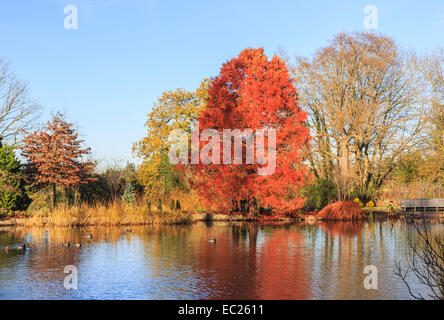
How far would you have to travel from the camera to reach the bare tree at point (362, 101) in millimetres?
35844

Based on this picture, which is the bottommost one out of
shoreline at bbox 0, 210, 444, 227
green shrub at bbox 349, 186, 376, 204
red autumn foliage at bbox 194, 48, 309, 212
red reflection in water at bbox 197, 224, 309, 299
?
red reflection in water at bbox 197, 224, 309, 299

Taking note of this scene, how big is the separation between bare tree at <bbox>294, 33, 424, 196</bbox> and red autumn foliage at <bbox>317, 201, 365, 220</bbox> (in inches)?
291

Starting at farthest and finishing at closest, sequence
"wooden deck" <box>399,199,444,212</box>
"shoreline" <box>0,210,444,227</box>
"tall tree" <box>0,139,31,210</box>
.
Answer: "wooden deck" <box>399,199,444,212</box>, "tall tree" <box>0,139,31,210</box>, "shoreline" <box>0,210,444,227</box>

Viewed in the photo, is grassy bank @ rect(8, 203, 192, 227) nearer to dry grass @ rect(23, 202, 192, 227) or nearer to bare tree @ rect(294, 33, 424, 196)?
dry grass @ rect(23, 202, 192, 227)

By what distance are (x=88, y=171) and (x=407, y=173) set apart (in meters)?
25.9

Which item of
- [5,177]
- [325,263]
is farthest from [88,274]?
[5,177]

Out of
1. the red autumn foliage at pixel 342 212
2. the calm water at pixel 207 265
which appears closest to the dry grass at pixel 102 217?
the calm water at pixel 207 265

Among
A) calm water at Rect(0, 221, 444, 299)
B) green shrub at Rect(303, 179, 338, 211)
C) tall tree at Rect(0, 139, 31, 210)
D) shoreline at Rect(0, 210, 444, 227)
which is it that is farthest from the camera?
green shrub at Rect(303, 179, 338, 211)

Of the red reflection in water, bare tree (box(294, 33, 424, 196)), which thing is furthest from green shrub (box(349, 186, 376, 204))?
the red reflection in water

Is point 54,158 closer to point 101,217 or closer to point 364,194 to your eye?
point 101,217

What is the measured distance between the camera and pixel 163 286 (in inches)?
395

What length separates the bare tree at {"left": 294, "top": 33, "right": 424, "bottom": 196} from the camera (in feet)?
118

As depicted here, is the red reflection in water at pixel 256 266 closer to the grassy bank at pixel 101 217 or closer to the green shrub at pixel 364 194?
the grassy bank at pixel 101 217
